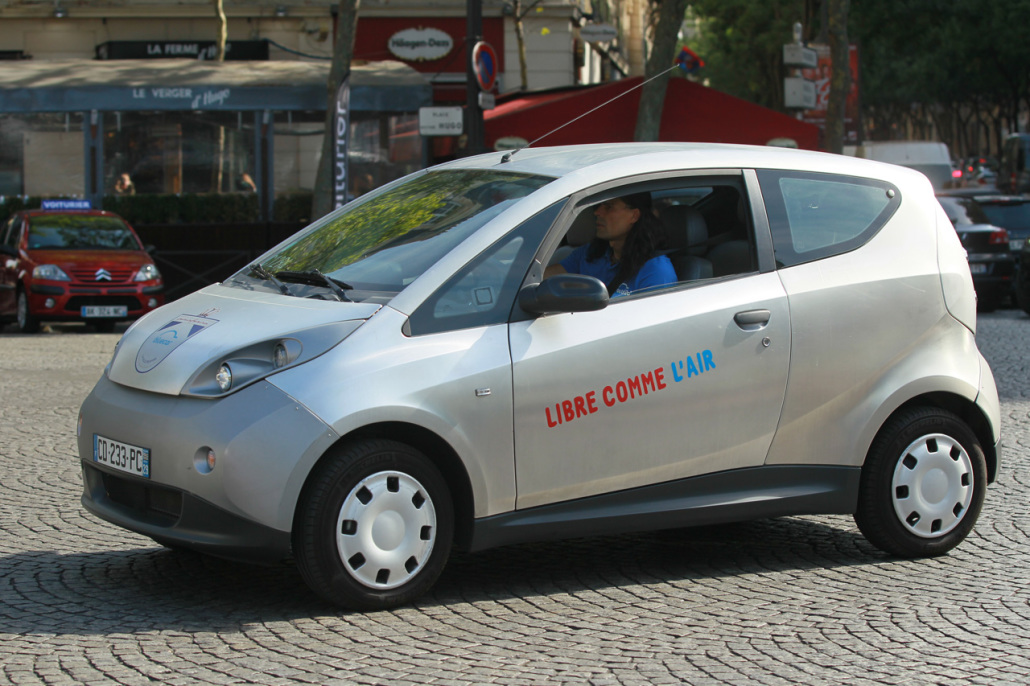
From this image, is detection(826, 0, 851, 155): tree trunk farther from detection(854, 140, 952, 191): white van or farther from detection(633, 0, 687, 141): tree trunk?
detection(854, 140, 952, 191): white van

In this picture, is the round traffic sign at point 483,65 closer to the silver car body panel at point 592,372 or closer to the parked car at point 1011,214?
the parked car at point 1011,214

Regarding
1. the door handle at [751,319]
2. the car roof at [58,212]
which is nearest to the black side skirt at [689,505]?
the door handle at [751,319]

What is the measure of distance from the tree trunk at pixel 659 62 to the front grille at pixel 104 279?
8.10 meters

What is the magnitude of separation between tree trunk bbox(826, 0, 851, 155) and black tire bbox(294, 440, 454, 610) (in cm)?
2174

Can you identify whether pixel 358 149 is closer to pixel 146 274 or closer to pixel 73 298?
pixel 146 274

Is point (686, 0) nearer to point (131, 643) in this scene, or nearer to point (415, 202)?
point (415, 202)

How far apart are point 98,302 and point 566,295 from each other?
14.2 m

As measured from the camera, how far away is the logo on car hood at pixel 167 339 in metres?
5.04

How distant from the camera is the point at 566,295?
498cm

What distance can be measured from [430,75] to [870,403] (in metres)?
28.7

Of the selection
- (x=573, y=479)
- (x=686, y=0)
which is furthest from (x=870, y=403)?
(x=686, y=0)

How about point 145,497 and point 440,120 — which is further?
point 440,120

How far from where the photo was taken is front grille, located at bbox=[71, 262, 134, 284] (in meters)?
18.0

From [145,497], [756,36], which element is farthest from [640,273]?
[756,36]
